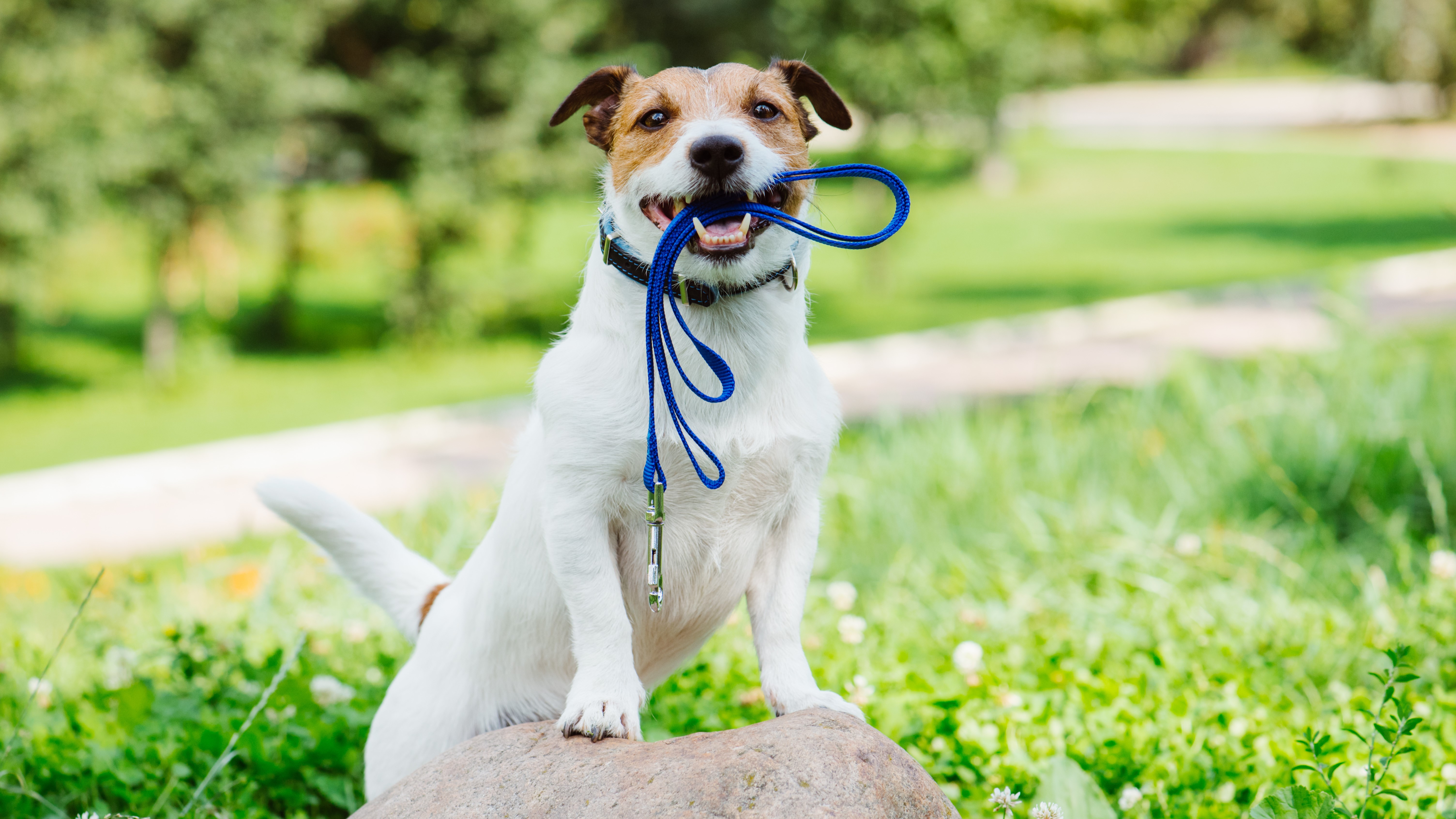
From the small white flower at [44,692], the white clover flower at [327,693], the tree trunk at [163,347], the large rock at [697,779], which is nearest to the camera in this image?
the large rock at [697,779]

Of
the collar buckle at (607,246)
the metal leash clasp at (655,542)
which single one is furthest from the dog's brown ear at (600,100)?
the metal leash clasp at (655,542)

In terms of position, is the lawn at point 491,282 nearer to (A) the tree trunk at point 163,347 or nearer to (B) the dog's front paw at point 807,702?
(A) the tree trunk at point 163,347

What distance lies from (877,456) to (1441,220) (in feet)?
61.3

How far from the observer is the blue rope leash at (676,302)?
2.14m

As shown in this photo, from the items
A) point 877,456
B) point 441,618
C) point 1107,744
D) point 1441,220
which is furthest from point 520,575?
point 1441,220

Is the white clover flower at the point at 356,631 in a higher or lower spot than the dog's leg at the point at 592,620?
lower

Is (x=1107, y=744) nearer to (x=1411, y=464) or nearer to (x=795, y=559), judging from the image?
(x=795, y=559)

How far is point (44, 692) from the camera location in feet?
12.6

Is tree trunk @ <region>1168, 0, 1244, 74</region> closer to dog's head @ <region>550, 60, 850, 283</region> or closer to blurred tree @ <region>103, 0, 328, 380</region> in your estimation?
blurred tree @ <region>103, 0, 328, 380</region>

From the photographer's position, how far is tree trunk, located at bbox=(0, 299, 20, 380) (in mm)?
13438

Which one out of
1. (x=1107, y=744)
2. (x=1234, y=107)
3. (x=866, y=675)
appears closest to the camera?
(x=1107, y=744)

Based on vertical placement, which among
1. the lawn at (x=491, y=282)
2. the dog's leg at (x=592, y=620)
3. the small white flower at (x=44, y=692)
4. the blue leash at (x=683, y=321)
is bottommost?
the lawn at (x=491, y=282)

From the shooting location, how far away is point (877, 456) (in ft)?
20.1

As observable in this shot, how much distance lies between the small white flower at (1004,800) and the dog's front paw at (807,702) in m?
0.33
